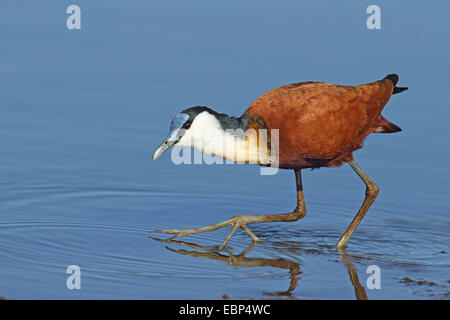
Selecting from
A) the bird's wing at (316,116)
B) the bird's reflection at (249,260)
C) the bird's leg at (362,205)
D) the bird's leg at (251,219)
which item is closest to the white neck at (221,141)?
the bird's wing at (316,116)

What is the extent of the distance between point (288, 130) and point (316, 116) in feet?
1.00

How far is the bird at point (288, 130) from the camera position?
8414 millimetres

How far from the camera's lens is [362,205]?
9.37 m

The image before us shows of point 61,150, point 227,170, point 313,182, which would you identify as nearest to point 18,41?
point 61,150

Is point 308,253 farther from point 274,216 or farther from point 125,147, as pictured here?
point 125,147

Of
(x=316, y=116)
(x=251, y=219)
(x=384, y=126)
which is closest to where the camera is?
(x=316, y=116)

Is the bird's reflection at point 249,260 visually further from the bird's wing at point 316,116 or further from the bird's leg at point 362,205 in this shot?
the bird's wing at point 316,116

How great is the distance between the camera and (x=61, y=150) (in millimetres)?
10781

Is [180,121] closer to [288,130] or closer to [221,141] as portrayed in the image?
[221,141]

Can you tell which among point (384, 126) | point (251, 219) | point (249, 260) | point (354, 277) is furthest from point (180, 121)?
point (384, 126)

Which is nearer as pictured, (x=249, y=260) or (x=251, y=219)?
(x=249, y=260)

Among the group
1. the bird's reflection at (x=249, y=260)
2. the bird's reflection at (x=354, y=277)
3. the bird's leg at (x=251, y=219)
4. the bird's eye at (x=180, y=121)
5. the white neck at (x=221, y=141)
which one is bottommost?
the bird's reflection at (x=354, y=277)

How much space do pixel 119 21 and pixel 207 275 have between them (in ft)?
21.2

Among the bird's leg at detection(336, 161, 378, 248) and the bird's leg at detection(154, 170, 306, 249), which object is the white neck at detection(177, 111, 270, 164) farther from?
the bird's leg at detection(336, 161, 378, 248)
